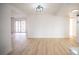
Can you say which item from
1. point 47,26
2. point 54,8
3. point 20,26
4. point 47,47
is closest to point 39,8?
point 54,8

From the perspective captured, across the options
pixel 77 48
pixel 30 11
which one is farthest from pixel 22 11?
pixel 77 48

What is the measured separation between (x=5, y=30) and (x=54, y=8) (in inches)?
43.2

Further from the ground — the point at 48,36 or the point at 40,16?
the point at 40,16

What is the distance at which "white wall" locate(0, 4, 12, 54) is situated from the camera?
2.61 m

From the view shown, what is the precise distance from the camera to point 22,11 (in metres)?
2.65

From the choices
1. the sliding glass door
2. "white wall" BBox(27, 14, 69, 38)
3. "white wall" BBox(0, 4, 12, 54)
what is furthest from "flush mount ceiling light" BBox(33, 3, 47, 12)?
"white wall" BBox(0, 4, 12, 54)


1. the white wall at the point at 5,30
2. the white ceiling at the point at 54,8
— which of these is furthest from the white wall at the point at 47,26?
the white wall at the point at 5,30

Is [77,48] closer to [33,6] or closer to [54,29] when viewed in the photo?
[54,29]

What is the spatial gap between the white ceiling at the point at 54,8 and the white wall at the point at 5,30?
250 mm

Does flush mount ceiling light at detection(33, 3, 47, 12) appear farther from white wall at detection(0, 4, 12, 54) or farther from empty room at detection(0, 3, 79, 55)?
white wall at detection(0, 4, 12, 54)

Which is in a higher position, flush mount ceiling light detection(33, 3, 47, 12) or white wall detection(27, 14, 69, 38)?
flush mount ceiling light detection(33, 3, 47, 12)

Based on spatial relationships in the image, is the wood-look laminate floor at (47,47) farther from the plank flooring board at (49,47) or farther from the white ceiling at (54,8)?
the white ceiling at (54,8)

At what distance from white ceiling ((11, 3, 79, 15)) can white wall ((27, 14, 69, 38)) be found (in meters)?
0.10

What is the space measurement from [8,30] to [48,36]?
0.83 m
